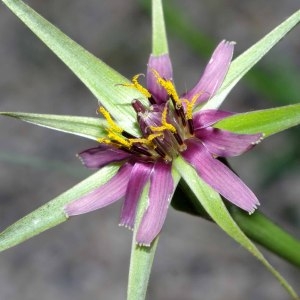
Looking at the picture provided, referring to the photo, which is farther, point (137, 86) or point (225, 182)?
point (137, 86)

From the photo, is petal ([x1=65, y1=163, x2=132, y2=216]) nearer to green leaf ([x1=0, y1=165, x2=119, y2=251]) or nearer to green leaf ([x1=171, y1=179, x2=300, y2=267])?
green leaf ([x1=0, y1=165, x2=119, y2=251])

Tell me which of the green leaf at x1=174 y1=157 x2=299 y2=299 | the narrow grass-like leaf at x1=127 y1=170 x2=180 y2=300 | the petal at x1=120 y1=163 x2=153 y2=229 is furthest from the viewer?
the petal at x1=120 y1=163 x2=153 y2=229

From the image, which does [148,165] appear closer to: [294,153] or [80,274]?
[294,153]

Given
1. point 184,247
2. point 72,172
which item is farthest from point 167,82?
point 184,247

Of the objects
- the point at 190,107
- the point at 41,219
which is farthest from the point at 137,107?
the point at 41,219

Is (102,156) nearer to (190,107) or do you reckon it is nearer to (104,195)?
(104,195)

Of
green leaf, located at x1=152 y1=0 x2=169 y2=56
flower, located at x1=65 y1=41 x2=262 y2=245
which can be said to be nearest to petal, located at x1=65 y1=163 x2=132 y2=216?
flower, located at x1=65 y1=41 x2=262 y2=245
